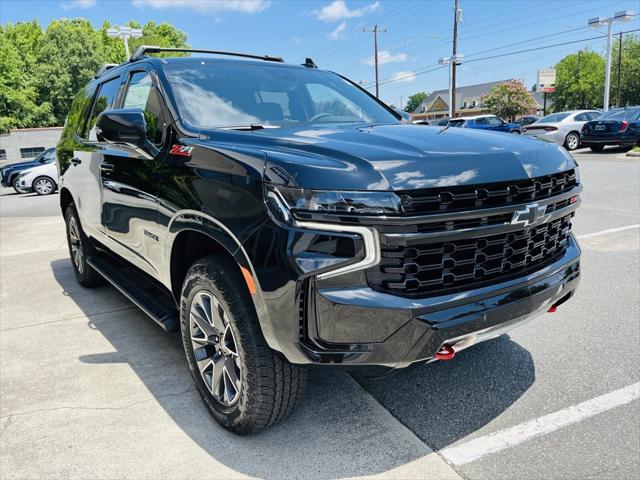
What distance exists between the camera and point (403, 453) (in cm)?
248

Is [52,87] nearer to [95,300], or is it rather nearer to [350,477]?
[95,300]

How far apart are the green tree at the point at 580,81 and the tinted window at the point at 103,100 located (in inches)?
3607

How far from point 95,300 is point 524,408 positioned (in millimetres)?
3893

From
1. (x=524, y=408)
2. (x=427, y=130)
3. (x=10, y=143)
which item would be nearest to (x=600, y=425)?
(x=524, y=408)

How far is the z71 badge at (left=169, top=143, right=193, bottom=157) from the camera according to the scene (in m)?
2.72

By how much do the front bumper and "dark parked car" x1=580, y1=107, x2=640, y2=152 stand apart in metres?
17.6

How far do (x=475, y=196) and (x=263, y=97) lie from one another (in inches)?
70.4

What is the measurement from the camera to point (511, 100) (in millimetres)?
71625

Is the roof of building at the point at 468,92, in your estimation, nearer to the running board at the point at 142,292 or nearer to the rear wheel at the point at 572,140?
the rear wheel at the point at 572,140

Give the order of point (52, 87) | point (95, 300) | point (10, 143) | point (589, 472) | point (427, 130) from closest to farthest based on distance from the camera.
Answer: point (589, 472)
point (427, 130)
point (95, 300)
point (10, 143)
point (52, 87)

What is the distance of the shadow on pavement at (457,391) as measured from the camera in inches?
106

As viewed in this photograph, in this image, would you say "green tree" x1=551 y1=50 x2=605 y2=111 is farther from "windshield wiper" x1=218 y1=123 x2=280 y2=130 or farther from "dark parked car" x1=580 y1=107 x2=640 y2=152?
"windshield wiper" x1=218 y1=123 x2=280 y2=130

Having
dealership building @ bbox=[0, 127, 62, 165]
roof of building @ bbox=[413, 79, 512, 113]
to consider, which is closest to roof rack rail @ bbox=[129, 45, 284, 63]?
dealership building @ bbox=[0, 127, 62, 165]

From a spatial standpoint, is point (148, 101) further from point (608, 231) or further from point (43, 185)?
point (43, 185)
